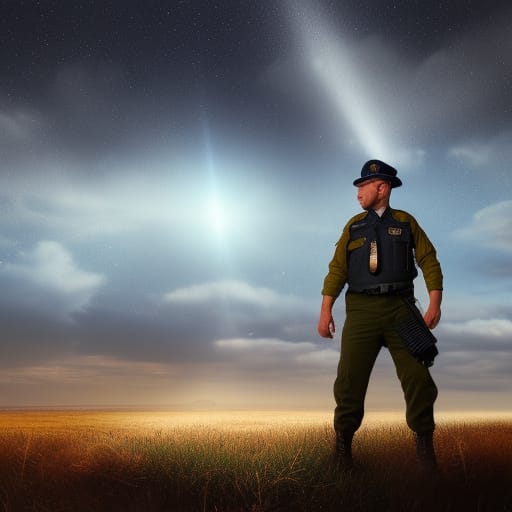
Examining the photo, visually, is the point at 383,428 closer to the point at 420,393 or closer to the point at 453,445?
the point at 453,445

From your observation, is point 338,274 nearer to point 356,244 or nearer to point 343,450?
point 356,244

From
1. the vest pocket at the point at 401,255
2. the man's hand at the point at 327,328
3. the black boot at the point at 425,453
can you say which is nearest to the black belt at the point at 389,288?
the vest pocket at the point at 401,255

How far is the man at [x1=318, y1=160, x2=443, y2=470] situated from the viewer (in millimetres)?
5859

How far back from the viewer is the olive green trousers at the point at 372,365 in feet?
19.2

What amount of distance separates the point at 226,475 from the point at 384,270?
2399 millimetres

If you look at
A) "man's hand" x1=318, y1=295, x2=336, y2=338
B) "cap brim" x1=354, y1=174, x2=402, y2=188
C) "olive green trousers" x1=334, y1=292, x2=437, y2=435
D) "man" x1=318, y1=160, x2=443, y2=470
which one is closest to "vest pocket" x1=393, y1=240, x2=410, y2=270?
"man" x1=318, y1=160, x2=443, y2=470

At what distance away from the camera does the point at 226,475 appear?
4824 mm

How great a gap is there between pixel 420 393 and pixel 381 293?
3.17 feet

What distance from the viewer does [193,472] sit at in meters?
4.88

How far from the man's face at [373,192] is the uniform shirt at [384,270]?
4.1 inches

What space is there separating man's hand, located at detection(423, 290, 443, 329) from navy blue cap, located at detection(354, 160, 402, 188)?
1.16m

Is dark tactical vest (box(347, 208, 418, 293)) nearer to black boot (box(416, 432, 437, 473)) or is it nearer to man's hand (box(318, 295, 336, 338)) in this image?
man's hand (box(318, 295, 336, 338))

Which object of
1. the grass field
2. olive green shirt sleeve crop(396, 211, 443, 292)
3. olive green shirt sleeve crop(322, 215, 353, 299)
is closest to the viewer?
the grass field

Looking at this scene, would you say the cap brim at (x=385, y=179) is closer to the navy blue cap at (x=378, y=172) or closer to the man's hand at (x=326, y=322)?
the navy blue cap at (x=378, y=172)
